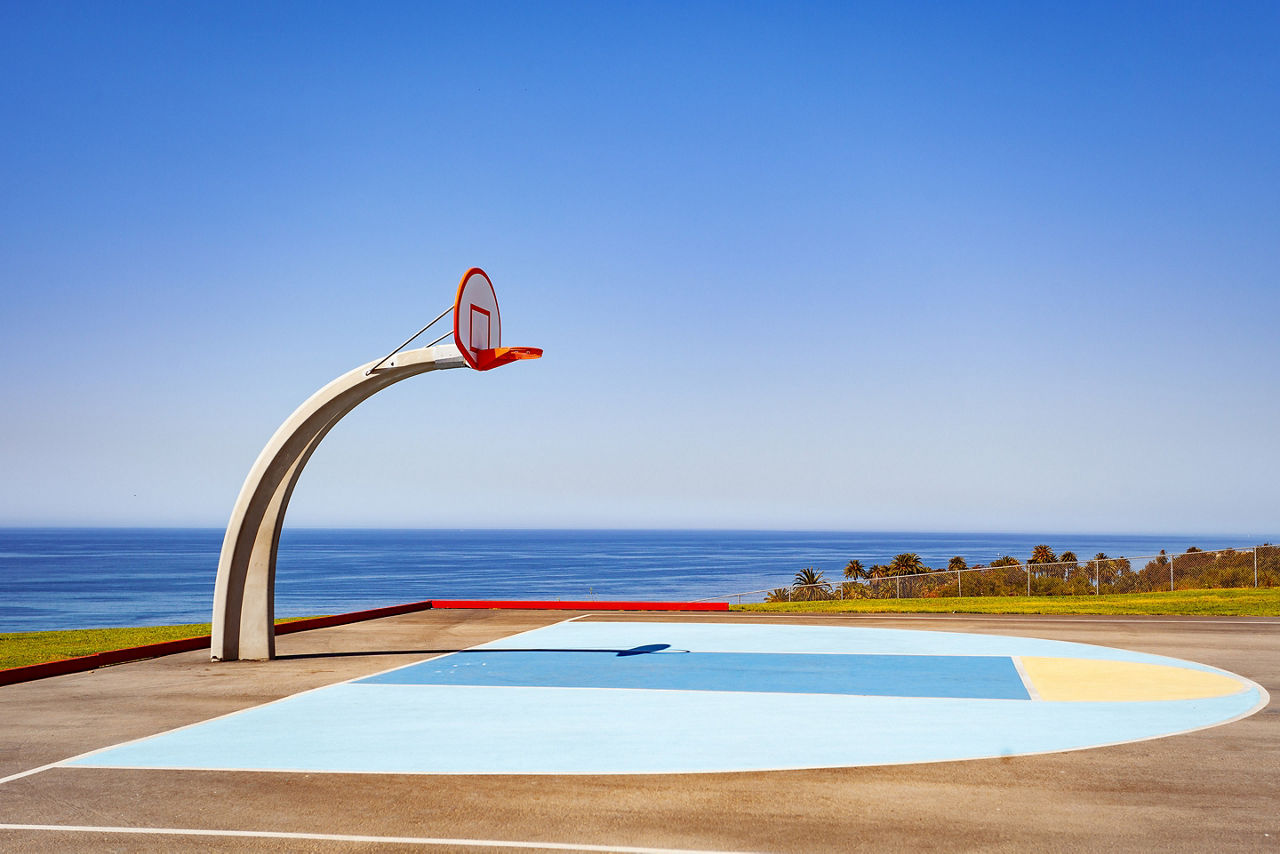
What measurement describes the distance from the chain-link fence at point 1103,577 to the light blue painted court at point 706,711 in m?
16.9

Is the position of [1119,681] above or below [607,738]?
above

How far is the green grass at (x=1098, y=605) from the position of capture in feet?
89.0

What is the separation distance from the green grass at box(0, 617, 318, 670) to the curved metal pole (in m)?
3.08

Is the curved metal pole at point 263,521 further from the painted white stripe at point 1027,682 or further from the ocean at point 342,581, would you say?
the ocean at point 342,581

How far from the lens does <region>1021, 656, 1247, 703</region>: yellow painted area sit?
45.6ft

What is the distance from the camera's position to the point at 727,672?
16422 mm

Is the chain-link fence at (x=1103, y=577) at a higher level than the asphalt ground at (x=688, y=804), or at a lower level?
higher

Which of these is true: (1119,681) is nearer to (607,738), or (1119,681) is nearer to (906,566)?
(607,738)

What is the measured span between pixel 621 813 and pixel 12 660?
15.0 meters

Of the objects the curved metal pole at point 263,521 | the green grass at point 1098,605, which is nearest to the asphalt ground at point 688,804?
the curved metal pole at point 263,521

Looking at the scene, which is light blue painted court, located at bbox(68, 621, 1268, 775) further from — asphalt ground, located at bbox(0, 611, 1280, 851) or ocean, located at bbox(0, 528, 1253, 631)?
ocean, located at bbox(0, 528, 1253, 631)

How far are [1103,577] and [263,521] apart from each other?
94.3 ft

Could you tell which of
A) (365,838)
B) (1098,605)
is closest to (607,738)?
(365,838)

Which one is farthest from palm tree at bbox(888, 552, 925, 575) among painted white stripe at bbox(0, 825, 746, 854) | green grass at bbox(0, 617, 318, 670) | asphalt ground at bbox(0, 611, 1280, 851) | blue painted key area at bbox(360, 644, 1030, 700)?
painted white stripe at bbox(0, 825, 746, 854)
